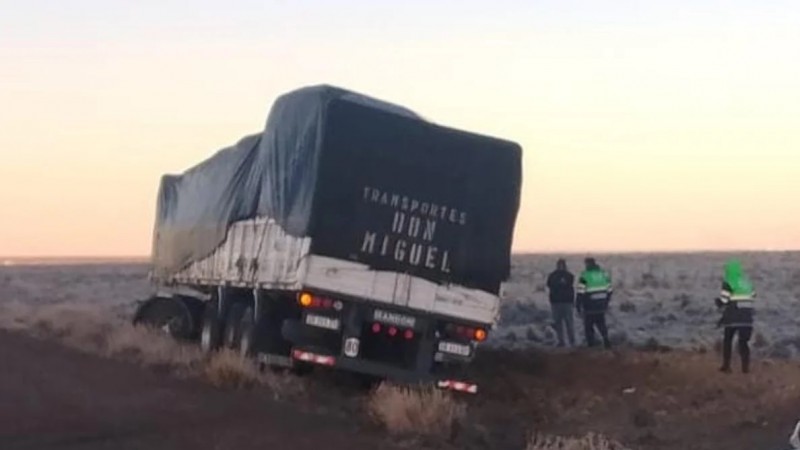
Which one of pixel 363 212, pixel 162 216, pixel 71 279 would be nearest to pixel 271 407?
pixel 363 212

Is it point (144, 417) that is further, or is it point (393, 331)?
point (393, 331)

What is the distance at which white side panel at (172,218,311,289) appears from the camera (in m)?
20.2

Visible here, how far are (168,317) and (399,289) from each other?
33.5ft

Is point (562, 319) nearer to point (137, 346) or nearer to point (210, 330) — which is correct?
point (210, 330)

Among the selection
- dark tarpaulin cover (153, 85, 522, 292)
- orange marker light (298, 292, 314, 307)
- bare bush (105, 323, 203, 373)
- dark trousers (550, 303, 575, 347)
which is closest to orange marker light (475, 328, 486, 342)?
dark tarpaulin cover (153, 85, 522, 292)

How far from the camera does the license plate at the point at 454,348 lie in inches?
793

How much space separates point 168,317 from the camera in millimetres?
29078

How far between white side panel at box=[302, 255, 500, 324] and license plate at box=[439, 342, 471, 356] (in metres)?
0.36

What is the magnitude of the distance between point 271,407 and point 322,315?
226cm

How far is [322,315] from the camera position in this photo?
1972 centimetres

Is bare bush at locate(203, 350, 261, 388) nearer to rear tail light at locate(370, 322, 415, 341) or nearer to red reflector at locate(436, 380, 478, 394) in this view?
rear tail light at locate(370, 322, 415, 341)

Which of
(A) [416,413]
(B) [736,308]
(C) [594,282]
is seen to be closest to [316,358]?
(A) [416,413]

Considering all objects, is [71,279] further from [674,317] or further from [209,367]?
[209,367]

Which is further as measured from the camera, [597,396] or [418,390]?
[597,396]
